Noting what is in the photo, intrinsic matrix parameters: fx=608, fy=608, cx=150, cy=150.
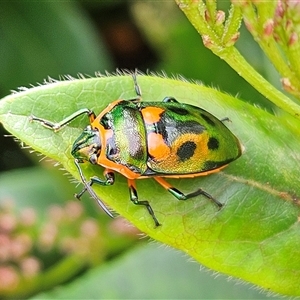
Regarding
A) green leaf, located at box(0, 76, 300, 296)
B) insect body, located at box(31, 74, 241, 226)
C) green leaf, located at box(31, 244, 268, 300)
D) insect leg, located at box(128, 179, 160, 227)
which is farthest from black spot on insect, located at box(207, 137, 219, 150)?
green leaf, located at box(31, 244, 268, 300)

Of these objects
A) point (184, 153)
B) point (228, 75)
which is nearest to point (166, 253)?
point (184, 153)

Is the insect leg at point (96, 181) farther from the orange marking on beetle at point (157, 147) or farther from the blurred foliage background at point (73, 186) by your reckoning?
the blurred foliage background at point (73, 186)

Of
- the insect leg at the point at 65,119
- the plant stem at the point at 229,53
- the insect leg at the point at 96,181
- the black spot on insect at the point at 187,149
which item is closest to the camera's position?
the plant stem at the point at 229,53

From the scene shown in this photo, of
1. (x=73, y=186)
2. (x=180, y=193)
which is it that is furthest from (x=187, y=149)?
(x=73, y=186)

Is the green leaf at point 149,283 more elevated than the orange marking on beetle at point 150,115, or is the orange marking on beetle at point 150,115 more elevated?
the orange marking on beetle at point 150,115

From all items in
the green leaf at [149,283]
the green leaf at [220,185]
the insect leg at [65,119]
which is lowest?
the green leaf at [149,283]

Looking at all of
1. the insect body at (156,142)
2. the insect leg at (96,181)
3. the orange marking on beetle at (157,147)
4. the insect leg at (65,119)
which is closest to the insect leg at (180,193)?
the insect body at (156,142)

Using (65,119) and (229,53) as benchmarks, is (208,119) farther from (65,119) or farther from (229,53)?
(65,119)
